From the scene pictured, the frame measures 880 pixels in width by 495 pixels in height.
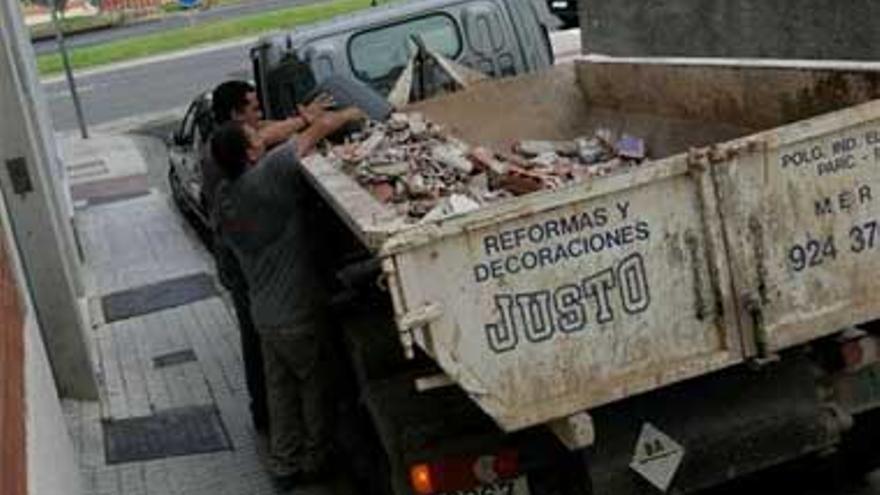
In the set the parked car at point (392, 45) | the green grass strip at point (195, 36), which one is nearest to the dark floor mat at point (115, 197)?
the parked car at point (392, 45)

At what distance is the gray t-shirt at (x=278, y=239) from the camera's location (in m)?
7.20

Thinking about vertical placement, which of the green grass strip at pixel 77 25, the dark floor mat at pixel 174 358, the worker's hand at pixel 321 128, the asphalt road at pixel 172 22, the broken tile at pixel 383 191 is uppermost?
the worker's hand at pixel 321 128

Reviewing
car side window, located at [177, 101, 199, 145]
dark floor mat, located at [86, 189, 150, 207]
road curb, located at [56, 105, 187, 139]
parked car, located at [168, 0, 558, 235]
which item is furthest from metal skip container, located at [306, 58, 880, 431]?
road curb, located at [56, 105, 187, 139]

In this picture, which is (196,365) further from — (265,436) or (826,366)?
(826,366)

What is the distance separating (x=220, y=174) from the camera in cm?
779

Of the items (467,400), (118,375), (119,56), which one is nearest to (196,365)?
(118,375)

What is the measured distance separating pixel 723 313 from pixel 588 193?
27.1 inches

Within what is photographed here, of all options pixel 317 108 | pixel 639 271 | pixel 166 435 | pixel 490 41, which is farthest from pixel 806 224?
pixel 490 41

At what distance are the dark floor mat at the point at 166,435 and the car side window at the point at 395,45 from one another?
253 cm

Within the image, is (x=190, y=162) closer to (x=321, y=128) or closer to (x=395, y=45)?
(x=395, y=45)

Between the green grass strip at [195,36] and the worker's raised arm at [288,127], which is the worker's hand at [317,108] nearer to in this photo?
the worker's raised arm at [288,127]

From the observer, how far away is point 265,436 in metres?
9.01

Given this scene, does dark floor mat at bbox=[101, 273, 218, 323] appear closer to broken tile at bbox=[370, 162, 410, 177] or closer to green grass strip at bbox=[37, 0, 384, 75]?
broken tile at bbox=[370, 162, 410, 177]

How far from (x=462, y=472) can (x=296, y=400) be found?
97.7 inches
